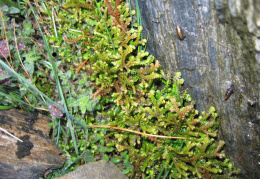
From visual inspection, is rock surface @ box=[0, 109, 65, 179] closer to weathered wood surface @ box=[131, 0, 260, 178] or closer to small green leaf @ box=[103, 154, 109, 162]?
small green leaf @ box=[103, 154, 109, 162]

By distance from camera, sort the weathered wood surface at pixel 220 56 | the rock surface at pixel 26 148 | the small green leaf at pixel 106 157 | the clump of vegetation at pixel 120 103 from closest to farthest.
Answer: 1. the weathered wood surface at pixel 220 56
2. the rock surface at pixel 26 148
3. the clump of vegetation at pixel 120 103
4. the small green leaf at pixel 106 157

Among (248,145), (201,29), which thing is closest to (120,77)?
(201,29)

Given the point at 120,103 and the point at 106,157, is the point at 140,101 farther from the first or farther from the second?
the point at 106,157

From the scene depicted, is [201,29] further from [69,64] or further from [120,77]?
[69,64]

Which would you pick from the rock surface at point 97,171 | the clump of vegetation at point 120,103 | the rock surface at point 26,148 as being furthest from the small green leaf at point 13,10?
the rock surface at point 97,171

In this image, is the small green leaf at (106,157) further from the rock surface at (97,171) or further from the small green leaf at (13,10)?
the small green leaf at (13,10)

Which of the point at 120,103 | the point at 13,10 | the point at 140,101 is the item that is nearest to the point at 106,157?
the point at 120,103
